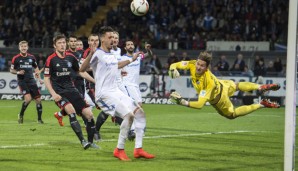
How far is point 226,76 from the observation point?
30844mm

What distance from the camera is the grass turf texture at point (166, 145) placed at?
1122 cm

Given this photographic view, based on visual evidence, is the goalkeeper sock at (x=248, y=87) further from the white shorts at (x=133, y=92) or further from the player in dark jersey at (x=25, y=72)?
the player in dark jersey at (x=25, y=72)

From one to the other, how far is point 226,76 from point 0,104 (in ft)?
32.9

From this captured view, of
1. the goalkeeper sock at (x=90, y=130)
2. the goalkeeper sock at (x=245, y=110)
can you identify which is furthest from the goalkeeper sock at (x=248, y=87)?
the goalkeeper sock at (x=90, y=130)

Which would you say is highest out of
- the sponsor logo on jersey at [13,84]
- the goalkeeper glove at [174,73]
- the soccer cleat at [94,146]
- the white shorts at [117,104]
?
the goalkeeper glove at [174,73]

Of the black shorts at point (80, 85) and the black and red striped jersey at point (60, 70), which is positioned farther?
the black shorts at point (80, 85)

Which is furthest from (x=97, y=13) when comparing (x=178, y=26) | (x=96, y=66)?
(x=96, y=66)

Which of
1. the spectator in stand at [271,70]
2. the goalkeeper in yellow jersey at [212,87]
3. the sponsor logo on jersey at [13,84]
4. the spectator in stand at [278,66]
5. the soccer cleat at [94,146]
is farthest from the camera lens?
the sponsor logo on jersey at [13,84]

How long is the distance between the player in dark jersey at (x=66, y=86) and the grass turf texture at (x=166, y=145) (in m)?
0.53

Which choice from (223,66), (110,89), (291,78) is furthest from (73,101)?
(223,66)

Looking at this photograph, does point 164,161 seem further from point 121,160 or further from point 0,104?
point 0,104

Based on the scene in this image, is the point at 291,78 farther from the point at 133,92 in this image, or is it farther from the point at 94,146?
the point at 133,92

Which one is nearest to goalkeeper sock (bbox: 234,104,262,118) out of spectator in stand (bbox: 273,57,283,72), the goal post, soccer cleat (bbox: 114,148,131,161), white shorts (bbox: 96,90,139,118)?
white shorts (bbox: 96,90,139,118)

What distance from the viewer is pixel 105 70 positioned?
12000mm
